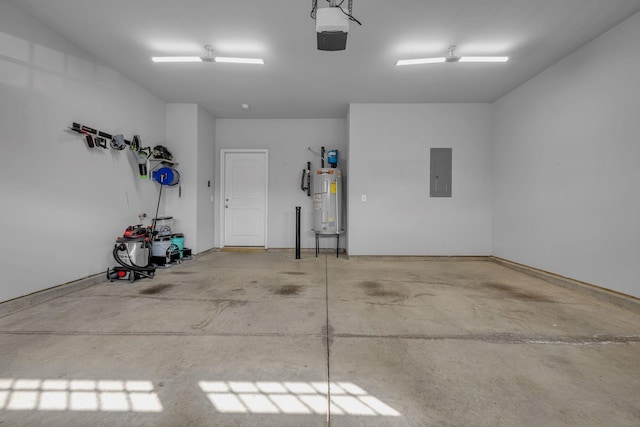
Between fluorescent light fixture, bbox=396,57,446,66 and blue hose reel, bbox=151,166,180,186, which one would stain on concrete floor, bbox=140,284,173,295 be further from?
fluorescent light fixture, bbox=396,57,446,66

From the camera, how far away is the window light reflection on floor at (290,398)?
1364 millimetres

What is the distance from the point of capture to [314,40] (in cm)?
329

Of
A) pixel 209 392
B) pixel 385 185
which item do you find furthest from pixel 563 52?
pixel 209 392

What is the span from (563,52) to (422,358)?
14.2 ft

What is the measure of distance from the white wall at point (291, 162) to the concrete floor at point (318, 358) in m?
2.84

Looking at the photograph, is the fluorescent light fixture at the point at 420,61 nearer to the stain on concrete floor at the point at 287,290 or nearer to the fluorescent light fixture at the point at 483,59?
the fluorescent light fixture at the point at 483,59

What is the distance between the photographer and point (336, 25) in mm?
2352

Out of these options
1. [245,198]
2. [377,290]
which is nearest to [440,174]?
[377,290]

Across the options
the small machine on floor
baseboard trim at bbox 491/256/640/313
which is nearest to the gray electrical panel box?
baseboard trim at bbox 491/256/640/313

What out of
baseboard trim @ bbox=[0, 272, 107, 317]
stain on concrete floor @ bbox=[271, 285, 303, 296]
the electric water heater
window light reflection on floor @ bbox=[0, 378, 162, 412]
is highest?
the electric water heater

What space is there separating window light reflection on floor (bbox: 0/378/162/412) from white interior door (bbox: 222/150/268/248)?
4.65m

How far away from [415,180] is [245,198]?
375 centimetres

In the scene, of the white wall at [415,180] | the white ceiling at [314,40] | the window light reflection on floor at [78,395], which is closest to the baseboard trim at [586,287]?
the white wall at [415,180]

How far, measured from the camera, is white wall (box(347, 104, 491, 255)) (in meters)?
5.35
